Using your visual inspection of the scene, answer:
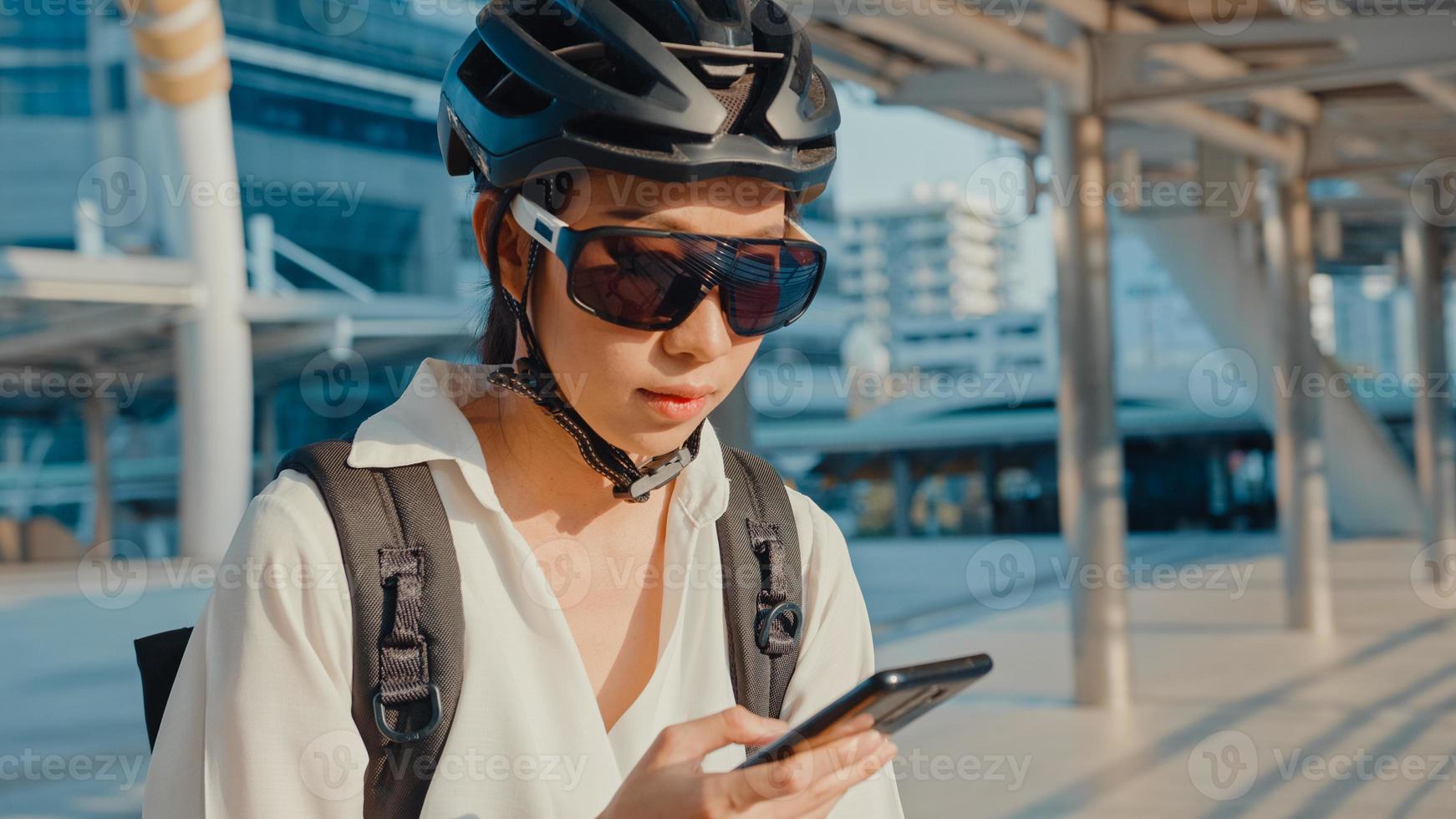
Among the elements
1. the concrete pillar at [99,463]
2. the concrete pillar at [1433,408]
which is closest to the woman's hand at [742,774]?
the concrete pillar at [1433,408]

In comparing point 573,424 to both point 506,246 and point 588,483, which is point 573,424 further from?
point 506,246

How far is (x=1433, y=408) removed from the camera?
43.4ft

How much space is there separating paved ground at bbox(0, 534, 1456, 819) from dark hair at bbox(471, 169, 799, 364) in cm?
426

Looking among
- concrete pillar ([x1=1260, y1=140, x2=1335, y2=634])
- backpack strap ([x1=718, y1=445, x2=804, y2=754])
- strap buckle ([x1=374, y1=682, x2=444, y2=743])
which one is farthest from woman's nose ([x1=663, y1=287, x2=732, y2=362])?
concrete pillar ([x1=1260, y1=140, x2=1335, y2=634])

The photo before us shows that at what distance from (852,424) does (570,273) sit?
1066 inches

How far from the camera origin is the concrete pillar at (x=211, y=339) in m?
17.6

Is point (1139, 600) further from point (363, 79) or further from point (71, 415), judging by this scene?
point (363, 79)

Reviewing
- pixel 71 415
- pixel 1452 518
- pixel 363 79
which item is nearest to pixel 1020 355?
pixel 363 79

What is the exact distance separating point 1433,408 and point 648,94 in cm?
1378

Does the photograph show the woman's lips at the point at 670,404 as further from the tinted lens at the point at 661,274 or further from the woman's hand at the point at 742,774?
the woman's hand at the point at 742,774

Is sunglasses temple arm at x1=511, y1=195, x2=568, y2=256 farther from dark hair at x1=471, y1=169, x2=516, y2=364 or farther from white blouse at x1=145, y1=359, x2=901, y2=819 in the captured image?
white blouse at x1=145, y1=359, x2=901, y2=819

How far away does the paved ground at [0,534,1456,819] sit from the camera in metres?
5.70

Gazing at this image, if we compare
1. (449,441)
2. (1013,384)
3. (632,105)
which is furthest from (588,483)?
(1013,384)

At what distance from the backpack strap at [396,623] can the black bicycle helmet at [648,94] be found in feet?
1.15
